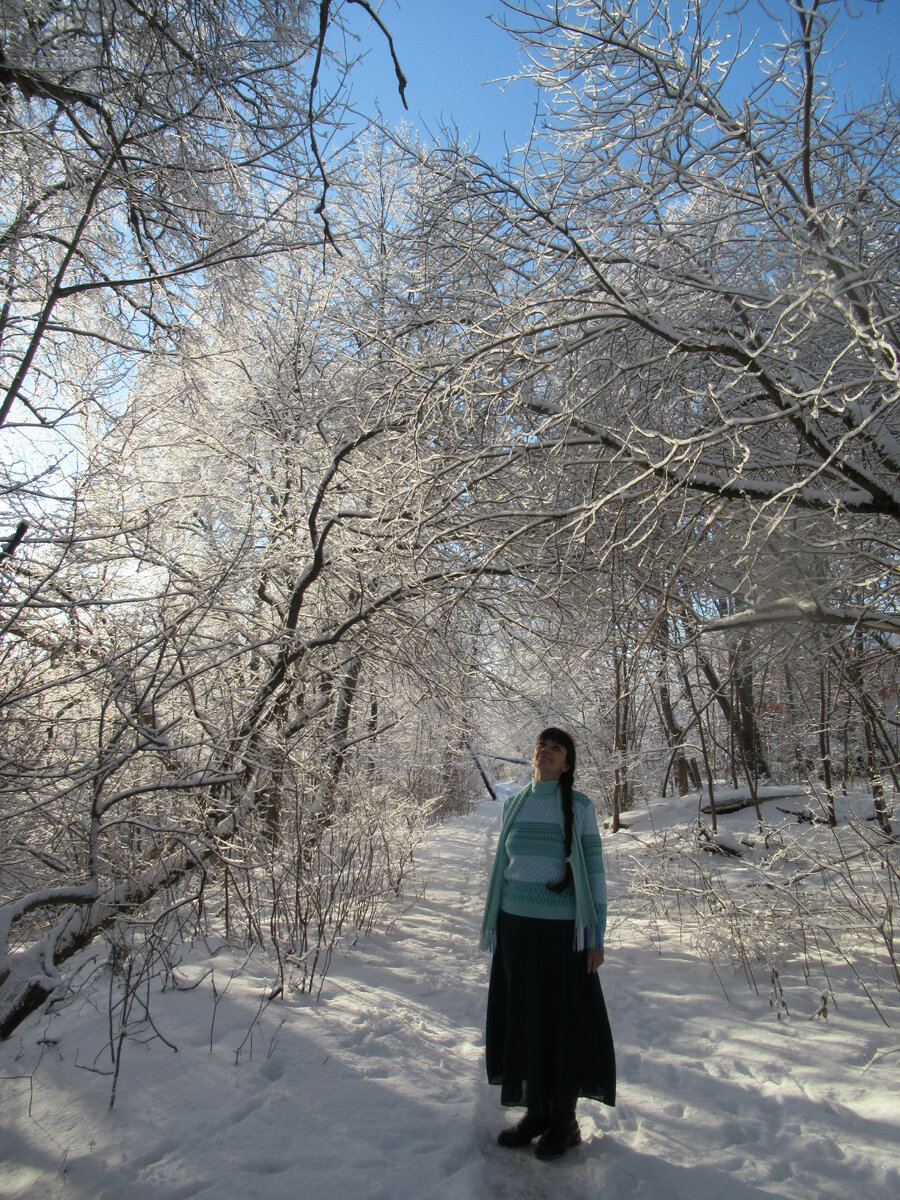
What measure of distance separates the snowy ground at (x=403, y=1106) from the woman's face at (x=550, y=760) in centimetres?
141

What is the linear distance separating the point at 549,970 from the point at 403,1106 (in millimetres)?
855

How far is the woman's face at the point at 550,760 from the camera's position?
9.46 feet

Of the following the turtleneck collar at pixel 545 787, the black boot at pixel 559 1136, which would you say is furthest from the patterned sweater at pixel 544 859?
the black boot at pixel 559 1136

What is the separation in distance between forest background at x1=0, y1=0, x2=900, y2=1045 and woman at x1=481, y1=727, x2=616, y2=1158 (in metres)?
0.92

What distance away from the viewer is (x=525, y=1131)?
2.52 metres

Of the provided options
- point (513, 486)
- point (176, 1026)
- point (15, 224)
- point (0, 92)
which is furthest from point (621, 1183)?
point (0, 92)

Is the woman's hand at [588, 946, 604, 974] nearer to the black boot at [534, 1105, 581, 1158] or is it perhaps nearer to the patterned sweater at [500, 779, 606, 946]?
the patterned sweater at [500, 779, 606, 946]

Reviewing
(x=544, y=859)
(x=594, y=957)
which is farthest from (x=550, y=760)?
(x=594, y=957)

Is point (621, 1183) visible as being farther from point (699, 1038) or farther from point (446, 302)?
point (446, 302)

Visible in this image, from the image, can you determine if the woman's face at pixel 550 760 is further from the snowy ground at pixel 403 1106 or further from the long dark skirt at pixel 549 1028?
the snowy ground at pixel 403 1106

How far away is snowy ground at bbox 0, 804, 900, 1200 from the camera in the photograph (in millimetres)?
2215

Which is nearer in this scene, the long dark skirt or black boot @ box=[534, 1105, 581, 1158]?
black boot @ box=[534, 1105, 581, 1158]

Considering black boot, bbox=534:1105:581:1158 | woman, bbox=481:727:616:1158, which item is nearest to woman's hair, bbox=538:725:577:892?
woman, bbox=481:727:616:1158

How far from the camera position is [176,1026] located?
3.21 meters
